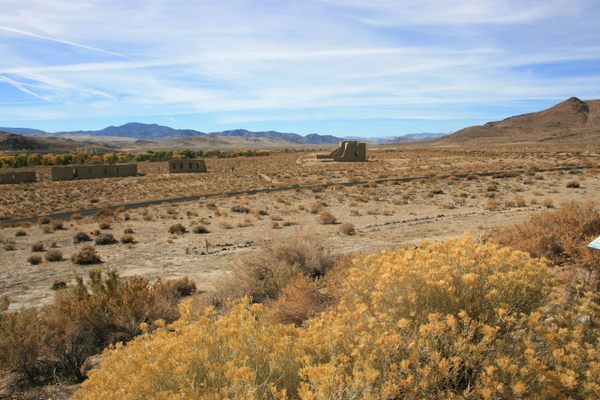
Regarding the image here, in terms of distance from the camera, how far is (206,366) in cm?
312

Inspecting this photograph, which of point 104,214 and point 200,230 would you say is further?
point 104,214

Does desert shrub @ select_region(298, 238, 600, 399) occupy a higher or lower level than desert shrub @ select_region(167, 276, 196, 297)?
higher

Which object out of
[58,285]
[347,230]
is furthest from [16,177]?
[347,230]

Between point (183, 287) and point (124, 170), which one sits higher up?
point (124, 170)

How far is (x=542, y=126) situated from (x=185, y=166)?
141525 millimetres

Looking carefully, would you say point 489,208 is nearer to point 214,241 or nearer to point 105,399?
point 214,241

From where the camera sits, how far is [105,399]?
10.3 ft

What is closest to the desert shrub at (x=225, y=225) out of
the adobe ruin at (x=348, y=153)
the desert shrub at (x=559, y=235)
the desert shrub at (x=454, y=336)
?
the desert shrub at (x=559, y=235)

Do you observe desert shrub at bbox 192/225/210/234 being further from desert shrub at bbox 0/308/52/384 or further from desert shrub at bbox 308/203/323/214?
desert shrub at bbox 0/308/52/384

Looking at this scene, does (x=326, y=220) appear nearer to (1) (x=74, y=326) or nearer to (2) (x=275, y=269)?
(2) (x=275, y=269)

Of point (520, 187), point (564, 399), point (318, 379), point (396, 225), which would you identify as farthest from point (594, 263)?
point (520, 187)

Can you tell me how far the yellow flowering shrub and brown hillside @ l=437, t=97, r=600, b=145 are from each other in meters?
145

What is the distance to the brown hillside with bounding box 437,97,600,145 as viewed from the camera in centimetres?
14150

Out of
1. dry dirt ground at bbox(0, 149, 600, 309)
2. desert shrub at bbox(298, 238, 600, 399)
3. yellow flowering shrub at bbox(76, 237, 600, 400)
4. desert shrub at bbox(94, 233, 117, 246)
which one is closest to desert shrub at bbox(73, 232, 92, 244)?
dry dirt ground at bbox(0, 149, 600, 309)
